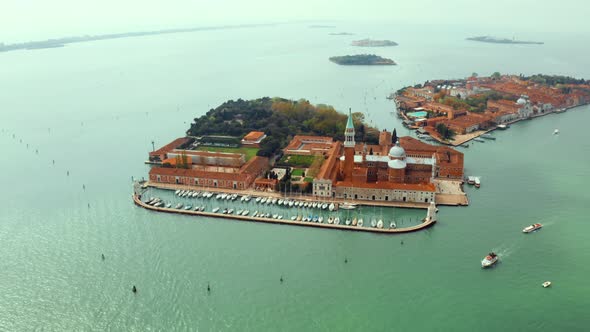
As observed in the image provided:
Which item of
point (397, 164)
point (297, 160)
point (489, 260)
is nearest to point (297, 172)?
point (297, 160)

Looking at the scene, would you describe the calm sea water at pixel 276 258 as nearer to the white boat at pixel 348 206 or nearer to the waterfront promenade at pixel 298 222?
the waterfront promenade at pixel 298 222

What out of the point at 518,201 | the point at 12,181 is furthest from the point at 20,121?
the point at 518,201

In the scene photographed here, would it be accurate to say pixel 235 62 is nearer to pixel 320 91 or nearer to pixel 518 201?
pixel 320 91

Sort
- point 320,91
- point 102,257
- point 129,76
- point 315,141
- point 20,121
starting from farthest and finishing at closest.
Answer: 1. point 129,76
2. point 320,91
3. point 20,121
4. point 315,141
5. point 102,257

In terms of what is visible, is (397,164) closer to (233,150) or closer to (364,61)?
(233,150)

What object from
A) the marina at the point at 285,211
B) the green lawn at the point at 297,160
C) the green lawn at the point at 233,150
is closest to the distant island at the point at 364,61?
the green lawn at the point at 233,150

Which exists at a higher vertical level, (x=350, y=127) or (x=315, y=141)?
(x=350, y=127)
